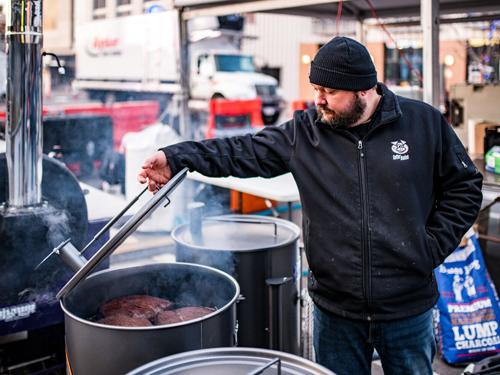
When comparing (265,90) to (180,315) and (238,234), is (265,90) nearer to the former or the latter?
(238,234)

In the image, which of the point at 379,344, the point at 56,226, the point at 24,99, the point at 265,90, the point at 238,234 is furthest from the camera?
the point at 265,90

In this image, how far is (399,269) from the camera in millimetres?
2141

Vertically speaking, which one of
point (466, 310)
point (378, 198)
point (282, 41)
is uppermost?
point (282, 41)

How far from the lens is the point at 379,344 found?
2.22 meters

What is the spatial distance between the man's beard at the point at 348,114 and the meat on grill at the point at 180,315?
982 millimetres

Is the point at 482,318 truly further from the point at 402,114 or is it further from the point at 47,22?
the point at 47,22

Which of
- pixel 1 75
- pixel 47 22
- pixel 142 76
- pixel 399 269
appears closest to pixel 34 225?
pixel 399 269

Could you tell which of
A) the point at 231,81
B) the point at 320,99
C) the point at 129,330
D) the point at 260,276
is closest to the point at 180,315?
the point at 129,330

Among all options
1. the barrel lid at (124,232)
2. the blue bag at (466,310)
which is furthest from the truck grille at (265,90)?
the barrel lid at (124,232)

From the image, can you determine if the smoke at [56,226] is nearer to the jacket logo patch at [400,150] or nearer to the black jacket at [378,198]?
the black jacket at [378,198]

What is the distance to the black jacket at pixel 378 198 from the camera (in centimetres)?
213

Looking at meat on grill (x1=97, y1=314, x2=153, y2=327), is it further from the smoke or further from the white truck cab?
the white truck cab

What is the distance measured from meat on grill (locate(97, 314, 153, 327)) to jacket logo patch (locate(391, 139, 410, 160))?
3.84 ft

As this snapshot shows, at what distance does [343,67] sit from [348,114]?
175mm
